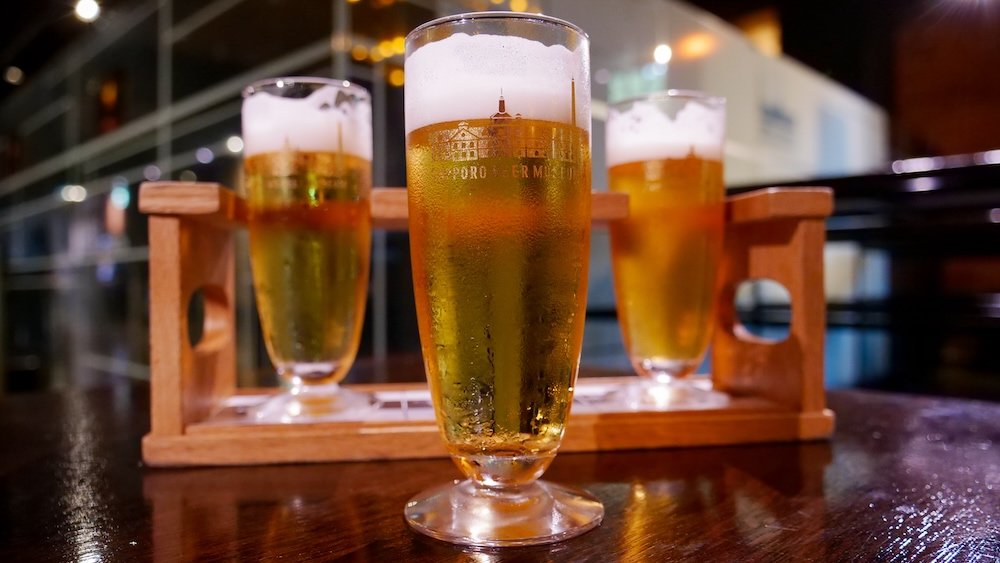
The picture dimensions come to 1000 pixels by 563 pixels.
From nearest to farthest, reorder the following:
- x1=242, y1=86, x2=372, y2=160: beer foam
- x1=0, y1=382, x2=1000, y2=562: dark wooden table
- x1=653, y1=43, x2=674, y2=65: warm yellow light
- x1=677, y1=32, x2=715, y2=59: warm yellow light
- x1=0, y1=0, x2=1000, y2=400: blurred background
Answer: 1. x1=0, y1=382, x2=1000, y2=562: dark wooden table
2. x1=242, y1=86, x2=372, y2=160: beer foam
3. x1=0, y1=0, x2=1000, y2=400: blurred background
4. x1=653, y1=43, x2=674, y2=65: warm yellow light
5. x1=677, y1=32, x2=715, y2=59: warm yellow light

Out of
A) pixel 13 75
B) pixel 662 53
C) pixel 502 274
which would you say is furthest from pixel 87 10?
pixel 502 274

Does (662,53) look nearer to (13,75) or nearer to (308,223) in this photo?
(308,223)

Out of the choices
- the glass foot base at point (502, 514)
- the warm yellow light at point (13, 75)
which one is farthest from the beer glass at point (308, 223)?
the warm yellow light at point (13, 75)

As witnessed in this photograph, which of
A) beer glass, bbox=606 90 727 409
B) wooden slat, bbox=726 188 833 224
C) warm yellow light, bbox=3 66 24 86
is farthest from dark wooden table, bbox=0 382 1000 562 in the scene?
warm yellow light, bbox=3 66 24 86

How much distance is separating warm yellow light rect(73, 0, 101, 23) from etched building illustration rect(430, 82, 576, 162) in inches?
182

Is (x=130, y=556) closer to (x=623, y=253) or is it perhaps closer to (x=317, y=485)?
(x=317, y=485)

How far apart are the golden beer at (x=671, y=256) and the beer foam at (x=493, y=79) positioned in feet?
1.24

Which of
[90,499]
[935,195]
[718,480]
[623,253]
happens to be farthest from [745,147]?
[90,499]

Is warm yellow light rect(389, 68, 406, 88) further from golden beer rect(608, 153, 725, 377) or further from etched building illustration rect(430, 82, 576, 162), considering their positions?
etched building illustration rect(430, 82, 576, 162)

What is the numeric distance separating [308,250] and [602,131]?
0.56m

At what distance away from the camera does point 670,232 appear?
0.91m

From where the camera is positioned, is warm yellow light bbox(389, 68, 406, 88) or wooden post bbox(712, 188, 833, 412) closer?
wooden post bbox(712, 188, 833, 412)

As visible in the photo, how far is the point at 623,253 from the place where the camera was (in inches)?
37.4

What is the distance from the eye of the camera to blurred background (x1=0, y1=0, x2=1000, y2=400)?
225cm
